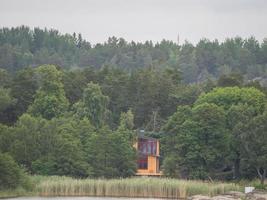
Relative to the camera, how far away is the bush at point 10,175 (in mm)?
55188

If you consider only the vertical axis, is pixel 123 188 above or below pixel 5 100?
below

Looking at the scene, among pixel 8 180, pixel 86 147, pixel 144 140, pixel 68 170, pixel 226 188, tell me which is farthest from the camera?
pixel 144 140

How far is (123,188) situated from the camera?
191 feet

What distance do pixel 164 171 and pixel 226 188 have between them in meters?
10.3

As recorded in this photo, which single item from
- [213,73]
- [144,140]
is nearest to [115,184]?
[144,140]

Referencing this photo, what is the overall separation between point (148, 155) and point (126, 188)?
20.3m

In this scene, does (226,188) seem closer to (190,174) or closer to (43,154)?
(190,174)

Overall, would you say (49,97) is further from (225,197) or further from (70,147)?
(225,197)

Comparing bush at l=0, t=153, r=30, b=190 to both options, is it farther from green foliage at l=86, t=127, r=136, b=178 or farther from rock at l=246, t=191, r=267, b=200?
rock at l=246, t=191, r=267, b=200

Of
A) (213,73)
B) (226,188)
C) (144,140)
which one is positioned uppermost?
(213,73)

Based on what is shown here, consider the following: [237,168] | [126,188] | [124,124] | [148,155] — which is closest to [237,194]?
[126,188]

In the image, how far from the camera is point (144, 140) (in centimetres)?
7856

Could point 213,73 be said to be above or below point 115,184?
above

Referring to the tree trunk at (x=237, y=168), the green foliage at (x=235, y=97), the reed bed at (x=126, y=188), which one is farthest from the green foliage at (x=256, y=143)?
the green foliage at (x=235, y=97)
